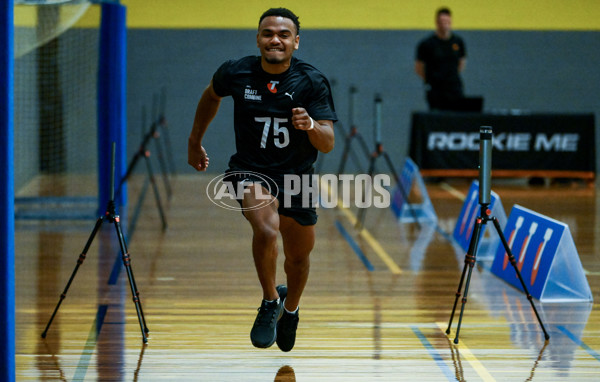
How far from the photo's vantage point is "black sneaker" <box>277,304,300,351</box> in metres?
5.18

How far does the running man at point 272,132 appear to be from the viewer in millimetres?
4730

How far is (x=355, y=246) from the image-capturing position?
894 centimetres

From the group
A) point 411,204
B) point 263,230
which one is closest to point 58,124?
point 411,204

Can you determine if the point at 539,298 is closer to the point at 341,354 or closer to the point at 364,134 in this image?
the point at 341,354

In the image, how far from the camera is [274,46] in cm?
473

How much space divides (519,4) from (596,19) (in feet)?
4.13

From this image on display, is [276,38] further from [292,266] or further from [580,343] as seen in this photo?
[580,343]

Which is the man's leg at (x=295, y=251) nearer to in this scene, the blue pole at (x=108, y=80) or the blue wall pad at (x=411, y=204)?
the blue wall pad at (x=411, y=204)

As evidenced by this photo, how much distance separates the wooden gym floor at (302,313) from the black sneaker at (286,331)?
0.10 metres

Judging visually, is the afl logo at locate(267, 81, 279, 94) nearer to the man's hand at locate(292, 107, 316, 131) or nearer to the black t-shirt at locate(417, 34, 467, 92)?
Result: the man's hand at locate(292, 107, 316, 131)

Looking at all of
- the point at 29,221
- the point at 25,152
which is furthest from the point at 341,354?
the point at 25,152

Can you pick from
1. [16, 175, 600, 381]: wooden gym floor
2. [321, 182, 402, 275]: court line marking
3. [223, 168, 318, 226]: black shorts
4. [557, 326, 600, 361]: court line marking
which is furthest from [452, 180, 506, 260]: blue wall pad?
[223, 168, 318, 226]: black shorts

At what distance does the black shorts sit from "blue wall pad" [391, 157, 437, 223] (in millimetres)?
5035

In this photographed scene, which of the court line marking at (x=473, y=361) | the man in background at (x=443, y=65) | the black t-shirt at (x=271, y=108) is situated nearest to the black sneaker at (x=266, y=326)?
the black t-shirt at (x=271, y=108)
